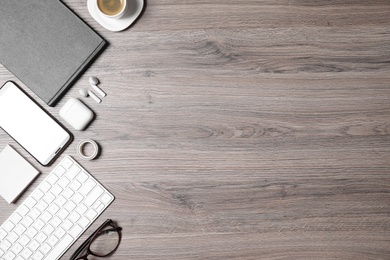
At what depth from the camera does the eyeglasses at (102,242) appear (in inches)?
39.8

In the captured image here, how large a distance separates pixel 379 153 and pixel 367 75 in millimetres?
170

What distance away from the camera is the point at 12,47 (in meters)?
1.03

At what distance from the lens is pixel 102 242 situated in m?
1.02

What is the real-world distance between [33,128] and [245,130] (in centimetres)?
45

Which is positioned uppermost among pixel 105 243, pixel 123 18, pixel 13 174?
pixel 123 18

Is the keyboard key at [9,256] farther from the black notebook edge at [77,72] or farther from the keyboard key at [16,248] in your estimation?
the black notebook edge at [77,72]

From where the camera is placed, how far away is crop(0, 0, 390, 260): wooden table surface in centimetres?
101

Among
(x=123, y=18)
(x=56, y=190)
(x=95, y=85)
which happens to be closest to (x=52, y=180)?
(x=56, y=190)

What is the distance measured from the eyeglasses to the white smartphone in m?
0.18

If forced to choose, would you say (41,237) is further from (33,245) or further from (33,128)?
(33,128)

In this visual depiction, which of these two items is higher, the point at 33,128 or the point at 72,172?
the point at 33,128

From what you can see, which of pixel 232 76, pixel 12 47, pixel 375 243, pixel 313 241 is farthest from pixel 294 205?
pixel 12 47

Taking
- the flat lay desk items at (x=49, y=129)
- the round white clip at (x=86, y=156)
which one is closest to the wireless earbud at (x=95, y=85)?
the flat lay desk items at (x=49, y=129)

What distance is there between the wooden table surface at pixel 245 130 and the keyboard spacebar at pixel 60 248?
2 centimetres
